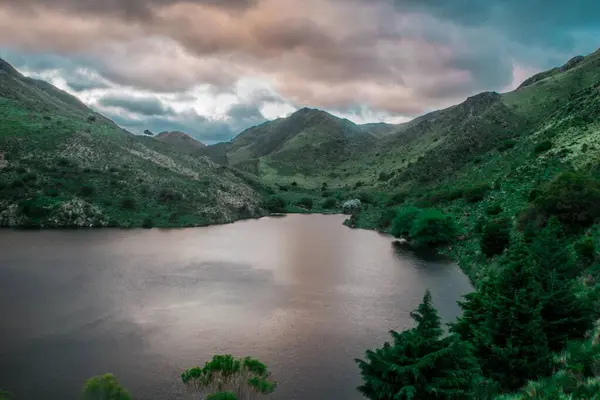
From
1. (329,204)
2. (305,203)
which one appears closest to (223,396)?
(329,204)

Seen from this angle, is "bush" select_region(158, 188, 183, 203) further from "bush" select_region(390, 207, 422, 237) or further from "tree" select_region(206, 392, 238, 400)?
"tree" select_region(206, 392, 238, 400)

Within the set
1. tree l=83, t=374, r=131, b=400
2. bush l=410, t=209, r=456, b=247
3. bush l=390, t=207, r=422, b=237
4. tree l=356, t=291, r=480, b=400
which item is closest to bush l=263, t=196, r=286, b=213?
bush l=390, t=207, r=422, b=237

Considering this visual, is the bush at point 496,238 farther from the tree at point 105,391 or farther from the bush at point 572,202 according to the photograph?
the tree at point 105,391

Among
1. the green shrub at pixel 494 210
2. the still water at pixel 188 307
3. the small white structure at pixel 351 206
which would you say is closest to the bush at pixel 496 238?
the still water at pixel 188 307

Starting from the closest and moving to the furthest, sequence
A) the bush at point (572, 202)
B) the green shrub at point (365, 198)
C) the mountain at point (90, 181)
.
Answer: the bush at point (572, 202)
the mountain at point (90, 181)
the green shrub at point (365, 198)

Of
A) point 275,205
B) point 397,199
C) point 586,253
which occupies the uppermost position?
point 397,199

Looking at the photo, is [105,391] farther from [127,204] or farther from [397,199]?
[397,199]
